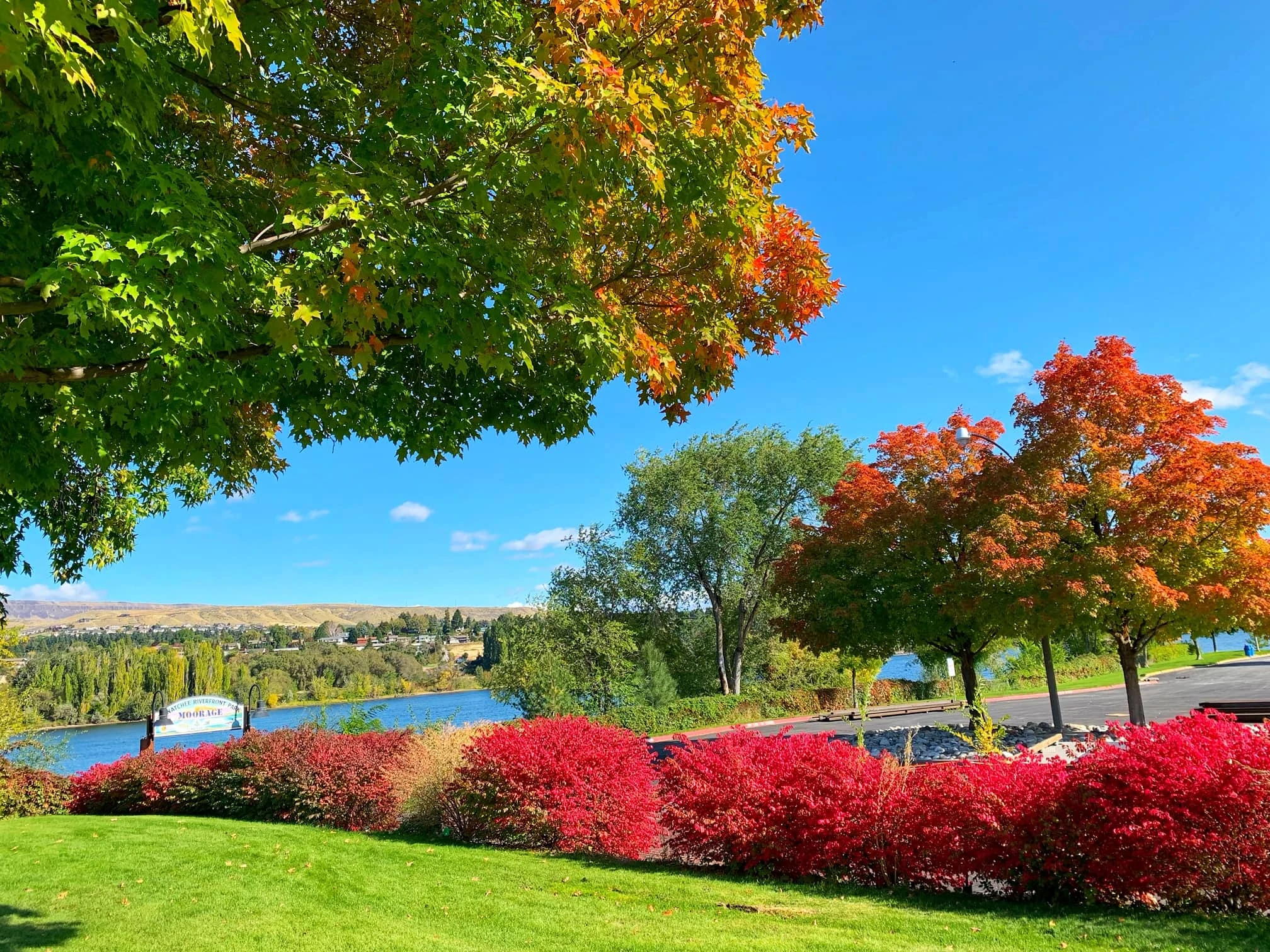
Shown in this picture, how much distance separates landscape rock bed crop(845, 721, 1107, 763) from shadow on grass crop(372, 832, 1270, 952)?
853 centimetres

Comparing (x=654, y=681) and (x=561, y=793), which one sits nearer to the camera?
(x=561, y=793)

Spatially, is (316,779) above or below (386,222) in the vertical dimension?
below

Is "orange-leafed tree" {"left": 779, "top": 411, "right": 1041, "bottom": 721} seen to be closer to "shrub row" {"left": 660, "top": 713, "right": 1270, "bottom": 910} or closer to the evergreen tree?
"shrub row" {"left": 660, "top": 713, "right": 1270, "bottom": 910}

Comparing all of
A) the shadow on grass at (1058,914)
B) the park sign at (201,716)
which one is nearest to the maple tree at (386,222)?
the shadow on grass at (1058,914)

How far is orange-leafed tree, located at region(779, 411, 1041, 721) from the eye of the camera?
647 inches

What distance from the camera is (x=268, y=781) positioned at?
13.2m

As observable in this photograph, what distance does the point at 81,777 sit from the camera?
16047mm

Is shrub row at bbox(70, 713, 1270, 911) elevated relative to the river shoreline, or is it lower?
A: elevated

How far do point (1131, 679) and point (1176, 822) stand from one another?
12352 millimetres

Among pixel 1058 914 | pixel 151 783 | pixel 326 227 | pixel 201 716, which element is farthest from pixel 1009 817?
pixel 201 716

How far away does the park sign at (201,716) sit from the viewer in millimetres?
17266

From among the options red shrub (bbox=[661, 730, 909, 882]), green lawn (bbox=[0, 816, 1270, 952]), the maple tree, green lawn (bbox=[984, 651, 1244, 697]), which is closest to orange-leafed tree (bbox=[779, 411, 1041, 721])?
red shrub (bbox=[661, 730, 909, 882])

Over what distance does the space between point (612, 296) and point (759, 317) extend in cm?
126

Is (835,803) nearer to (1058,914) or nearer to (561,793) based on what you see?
(1058,914)
